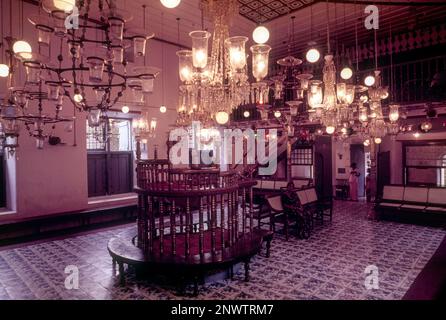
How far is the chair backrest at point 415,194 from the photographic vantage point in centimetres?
918

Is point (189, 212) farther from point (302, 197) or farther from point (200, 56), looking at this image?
point (302, 197)

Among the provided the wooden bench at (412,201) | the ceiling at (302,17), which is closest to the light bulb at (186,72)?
the ceiling at (302,17)

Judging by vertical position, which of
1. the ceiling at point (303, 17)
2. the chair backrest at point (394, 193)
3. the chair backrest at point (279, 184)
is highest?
the ceiling at point (303, 17)

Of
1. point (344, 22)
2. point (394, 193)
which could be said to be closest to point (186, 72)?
point (344, 22)

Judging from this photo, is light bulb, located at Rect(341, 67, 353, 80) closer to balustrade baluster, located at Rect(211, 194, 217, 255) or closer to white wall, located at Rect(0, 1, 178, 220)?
balustrade baluster, located at Rect(211, 194, 217, 255)

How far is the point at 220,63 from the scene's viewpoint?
190 inches

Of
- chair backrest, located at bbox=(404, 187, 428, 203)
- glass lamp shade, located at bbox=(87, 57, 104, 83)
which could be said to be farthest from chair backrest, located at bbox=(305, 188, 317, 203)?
glass lamp shade, located at bbox=(87, 57, 104, 83)

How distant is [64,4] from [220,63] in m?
2.68

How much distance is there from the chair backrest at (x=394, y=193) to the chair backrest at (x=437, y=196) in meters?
0.77

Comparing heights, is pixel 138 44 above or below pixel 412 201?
above

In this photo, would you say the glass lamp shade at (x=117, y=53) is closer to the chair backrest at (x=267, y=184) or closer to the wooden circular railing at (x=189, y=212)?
the wooden circular railing at (x=189, y=212)

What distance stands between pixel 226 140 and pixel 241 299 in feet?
32.8

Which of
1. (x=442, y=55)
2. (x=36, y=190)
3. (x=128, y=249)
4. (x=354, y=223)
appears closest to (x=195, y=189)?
(x=128, y=249)

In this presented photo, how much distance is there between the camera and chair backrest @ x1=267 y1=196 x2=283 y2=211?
7.62 metres
